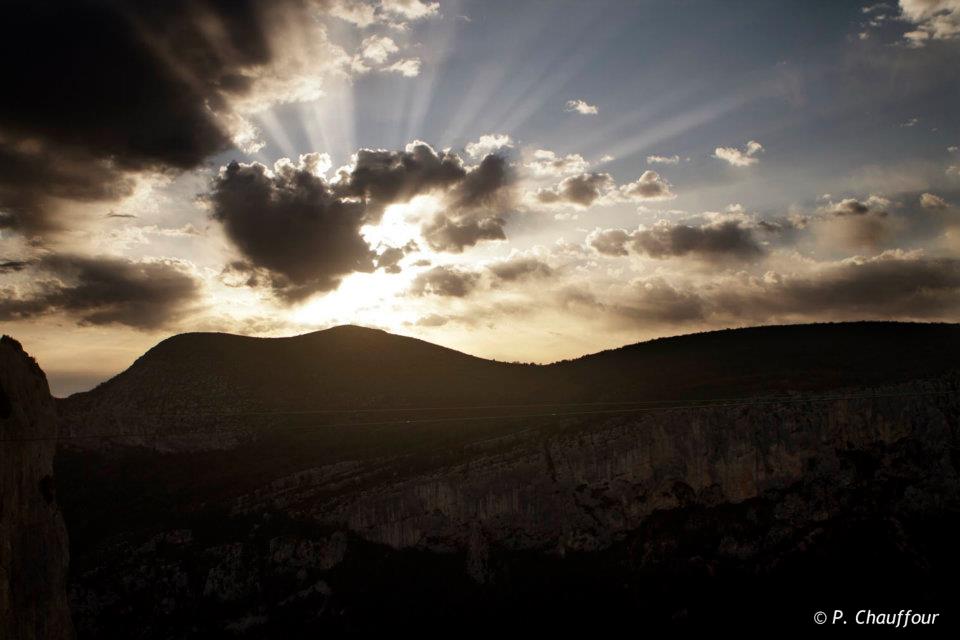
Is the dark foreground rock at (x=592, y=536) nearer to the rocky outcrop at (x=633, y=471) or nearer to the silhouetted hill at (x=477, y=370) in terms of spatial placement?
the rocky outcrop at (x=633, y=471)

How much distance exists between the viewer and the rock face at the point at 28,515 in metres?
18.2

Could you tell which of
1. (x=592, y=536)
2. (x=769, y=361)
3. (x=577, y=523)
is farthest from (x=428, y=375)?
(x=592, y=536)

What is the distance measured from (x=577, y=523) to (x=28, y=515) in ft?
134

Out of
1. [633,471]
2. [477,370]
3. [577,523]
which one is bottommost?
[577,523]

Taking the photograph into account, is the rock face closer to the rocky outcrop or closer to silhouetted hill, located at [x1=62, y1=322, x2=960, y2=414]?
the rocky outcrop

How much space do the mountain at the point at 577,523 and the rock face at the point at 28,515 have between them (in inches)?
1026

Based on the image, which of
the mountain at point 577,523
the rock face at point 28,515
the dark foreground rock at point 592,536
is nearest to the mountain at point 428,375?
the mountain at point 577,523

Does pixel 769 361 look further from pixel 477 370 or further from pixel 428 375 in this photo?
pixel 428 375

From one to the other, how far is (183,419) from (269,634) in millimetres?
47218

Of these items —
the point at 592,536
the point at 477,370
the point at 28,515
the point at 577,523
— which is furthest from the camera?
the point at 477,370

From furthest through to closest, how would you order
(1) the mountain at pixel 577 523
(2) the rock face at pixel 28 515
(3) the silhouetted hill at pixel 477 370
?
(3) the silhouetted hill at pixel 477 370
(1) the mountain at pixel 577 523
(2) the rock face at pixel 28 515

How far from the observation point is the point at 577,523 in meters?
Result: 52.1

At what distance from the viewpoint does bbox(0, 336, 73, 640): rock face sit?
18234 mm

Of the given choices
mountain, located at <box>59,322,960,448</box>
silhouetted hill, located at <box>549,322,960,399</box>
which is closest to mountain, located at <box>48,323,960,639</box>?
silhouetted hill, located at <box>549,322,960,399</box>
